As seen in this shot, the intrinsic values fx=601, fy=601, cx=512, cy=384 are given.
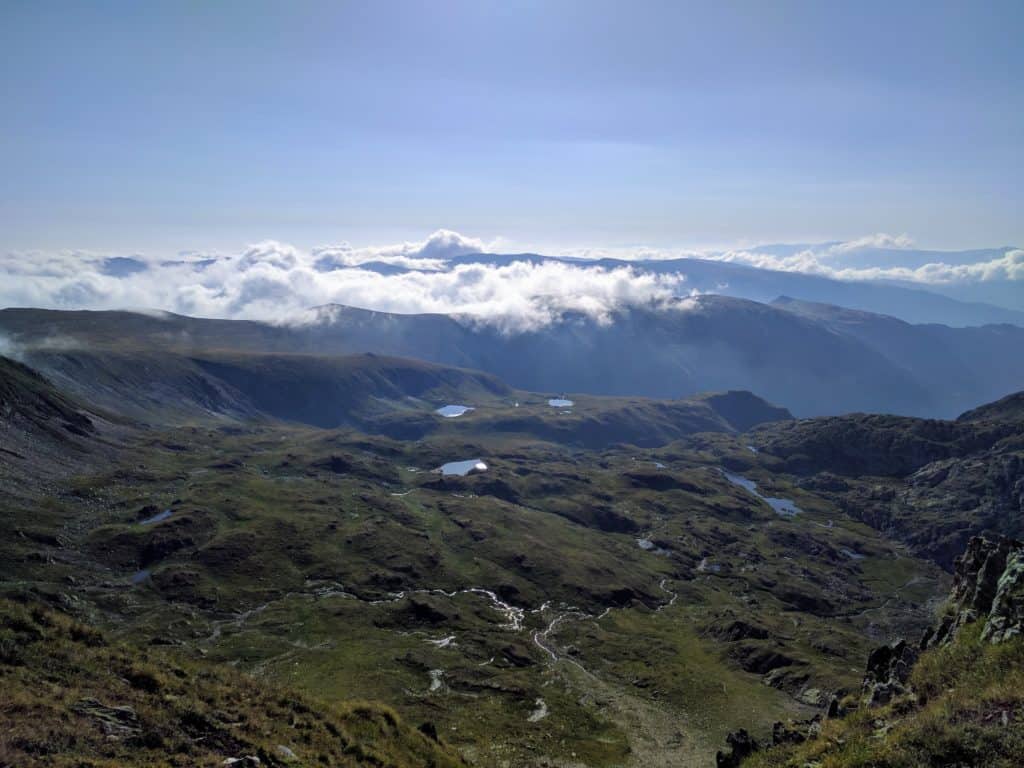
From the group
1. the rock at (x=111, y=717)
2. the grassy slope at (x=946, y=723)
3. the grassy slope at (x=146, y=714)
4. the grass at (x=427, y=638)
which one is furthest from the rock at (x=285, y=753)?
the grass at (x=427, y=638)

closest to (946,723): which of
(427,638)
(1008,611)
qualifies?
(1008,611)

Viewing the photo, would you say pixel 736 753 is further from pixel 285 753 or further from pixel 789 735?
pixel 285 753

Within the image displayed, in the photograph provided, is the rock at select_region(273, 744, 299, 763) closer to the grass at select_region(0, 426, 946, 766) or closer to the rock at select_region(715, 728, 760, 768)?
the rock at select_region(715, 728, 760, 768)

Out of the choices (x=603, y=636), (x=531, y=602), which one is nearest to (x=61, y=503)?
(x=531, y=602)

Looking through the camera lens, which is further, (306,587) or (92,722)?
(306,587)

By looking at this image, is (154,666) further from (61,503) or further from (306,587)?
(61,503)

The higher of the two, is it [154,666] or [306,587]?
[154,666]

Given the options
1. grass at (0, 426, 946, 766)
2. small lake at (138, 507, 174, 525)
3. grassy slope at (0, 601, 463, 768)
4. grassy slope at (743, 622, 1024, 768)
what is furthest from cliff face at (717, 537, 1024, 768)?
small lake at (138, 507, 174, 525)
